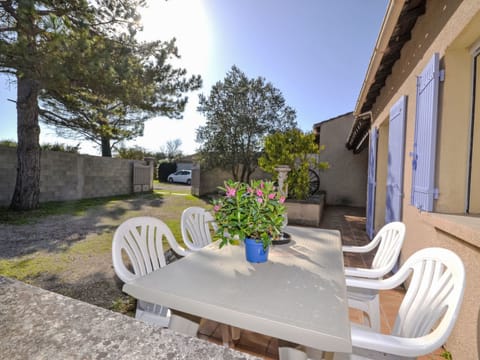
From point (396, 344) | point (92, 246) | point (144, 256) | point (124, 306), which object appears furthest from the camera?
point (92, 246)

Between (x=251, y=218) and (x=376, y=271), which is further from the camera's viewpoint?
(x=376, y=271)

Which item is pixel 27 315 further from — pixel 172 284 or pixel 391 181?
pixel 391 181

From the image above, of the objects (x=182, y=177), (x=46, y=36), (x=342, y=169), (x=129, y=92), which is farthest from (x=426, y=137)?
(x=182, y=177)

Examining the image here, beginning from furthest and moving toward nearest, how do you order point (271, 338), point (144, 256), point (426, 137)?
point (426, 137) < point (271, 338) < point (144, 256)

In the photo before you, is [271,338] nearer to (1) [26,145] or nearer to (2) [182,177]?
(1) [26,145]

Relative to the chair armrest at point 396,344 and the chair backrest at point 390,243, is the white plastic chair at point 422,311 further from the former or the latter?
the chair backrest at point 390,243

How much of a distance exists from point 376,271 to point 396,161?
2.07 m

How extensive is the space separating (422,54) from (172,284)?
312cm

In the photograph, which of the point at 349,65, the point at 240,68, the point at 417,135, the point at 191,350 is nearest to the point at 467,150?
the point at 417,135

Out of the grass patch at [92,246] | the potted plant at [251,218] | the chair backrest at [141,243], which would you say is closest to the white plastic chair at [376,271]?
the potted plant at [251,218]

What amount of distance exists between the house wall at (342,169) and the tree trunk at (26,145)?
8659mm

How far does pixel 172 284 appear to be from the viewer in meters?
1.13

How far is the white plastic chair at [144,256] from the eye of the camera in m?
1.42

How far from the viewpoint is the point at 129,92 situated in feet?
18.0
